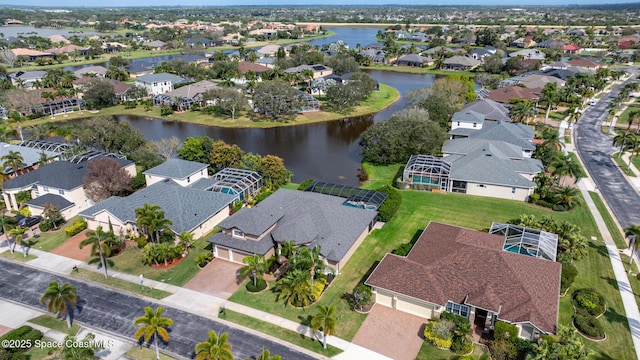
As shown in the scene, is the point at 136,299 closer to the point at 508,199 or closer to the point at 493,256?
the point at 493,256

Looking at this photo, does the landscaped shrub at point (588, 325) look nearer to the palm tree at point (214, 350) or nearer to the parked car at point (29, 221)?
the palm tree at point (214, 350)

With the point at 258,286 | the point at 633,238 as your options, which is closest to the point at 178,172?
the point at 258,286

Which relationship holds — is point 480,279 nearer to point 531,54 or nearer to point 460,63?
point 460,63

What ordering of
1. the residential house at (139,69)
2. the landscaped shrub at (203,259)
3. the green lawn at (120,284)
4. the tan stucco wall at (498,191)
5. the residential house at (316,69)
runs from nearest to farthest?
the green lawn at (120,284) → the landscaped shrub at (203,259) → the tan stucco wall at (498,191) → the residential house at (316,69) → the residential house at (139,69)

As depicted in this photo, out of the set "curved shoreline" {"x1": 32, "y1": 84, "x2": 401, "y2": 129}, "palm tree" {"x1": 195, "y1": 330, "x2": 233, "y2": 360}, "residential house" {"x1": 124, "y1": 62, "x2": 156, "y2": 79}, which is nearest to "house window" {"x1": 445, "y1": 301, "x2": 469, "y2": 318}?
"palm tree" {"x1": 195, "y1": 330, "x2": 233, "y2": 360}

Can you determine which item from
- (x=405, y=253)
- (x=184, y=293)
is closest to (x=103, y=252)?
(x=184, y=293)

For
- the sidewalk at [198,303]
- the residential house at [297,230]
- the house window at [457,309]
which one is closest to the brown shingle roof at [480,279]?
the house window at [457,309]
